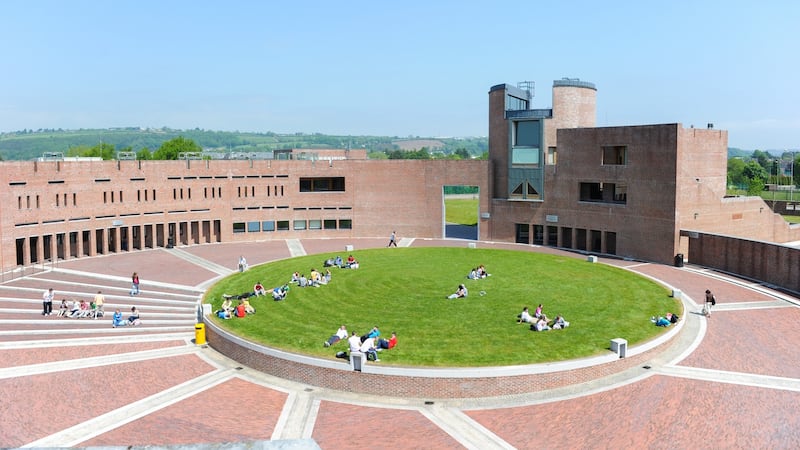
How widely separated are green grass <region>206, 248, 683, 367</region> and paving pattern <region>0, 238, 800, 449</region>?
1.89 meters

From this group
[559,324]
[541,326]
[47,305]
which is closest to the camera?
[541,326]

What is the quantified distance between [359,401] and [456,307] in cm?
1070

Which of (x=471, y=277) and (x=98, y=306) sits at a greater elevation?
(x=471, y=277)

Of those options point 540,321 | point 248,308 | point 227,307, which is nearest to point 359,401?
point 540,321

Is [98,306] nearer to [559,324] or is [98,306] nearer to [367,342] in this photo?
[367,342]

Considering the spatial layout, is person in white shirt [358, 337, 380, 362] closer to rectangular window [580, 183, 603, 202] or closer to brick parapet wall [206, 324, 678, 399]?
brick parapet wall [206, 324, 678, 399]

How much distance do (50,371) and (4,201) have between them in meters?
24.1

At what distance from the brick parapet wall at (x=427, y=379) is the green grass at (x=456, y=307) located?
2.63 ft

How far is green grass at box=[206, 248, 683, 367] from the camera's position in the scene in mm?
26562

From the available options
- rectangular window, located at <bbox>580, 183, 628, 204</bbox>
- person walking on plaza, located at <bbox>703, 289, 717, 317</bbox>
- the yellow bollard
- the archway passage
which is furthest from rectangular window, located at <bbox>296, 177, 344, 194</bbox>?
person walking on plaza, located at <bbox>703, 289, 717, 317</bbox>

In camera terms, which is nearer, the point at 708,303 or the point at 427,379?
the point at 427,379

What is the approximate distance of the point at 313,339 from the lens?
92.2 ft

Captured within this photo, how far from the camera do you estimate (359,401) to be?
23.8 meters

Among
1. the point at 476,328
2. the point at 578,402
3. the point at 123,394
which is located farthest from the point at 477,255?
the point at 123,394
